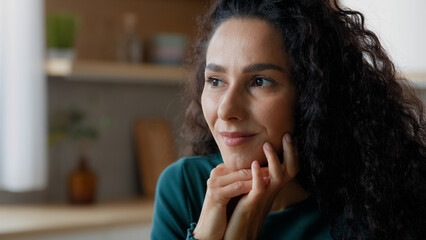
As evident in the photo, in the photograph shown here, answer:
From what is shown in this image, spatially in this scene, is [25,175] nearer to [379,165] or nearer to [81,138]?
[81,138]

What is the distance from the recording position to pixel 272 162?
3.51ft

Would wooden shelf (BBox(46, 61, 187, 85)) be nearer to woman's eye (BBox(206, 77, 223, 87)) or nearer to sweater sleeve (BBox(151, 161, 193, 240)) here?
sweater sleeve (BBox(151, 161, 193, 240))

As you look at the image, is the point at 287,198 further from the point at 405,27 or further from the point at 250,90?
the point at 405,27

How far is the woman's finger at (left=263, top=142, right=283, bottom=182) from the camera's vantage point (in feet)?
3.50

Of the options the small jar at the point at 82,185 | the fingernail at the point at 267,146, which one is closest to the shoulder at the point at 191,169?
the fingernail at the point at 267,146

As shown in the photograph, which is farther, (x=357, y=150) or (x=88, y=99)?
(x=88, y=99)

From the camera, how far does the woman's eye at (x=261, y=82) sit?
1050 mm

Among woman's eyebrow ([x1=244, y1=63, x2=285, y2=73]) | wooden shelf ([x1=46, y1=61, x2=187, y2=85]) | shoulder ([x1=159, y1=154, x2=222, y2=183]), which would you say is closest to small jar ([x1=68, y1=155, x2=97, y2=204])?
wooden shelf ([x1=46, y1=61, x2=187, y2=85])

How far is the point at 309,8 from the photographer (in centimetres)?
107

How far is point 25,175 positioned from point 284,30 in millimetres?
1472

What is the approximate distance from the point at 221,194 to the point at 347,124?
0.28 metres

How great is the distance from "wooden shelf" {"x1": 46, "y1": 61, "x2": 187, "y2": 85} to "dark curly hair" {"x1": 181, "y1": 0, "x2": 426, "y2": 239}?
119cm

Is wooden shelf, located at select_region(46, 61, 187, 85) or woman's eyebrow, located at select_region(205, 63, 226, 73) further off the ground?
woman's eyebrow, located at select_region(205, 63, 226, 73)

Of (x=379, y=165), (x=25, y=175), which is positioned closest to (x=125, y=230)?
(x=25, y=175)
